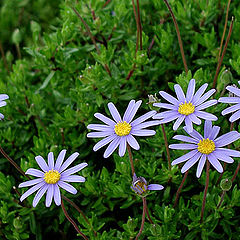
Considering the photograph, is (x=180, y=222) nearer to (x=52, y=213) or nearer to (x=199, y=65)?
(x=52, y=213)

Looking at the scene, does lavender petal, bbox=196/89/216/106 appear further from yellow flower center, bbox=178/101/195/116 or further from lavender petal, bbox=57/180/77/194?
lavender petal, bbox=57/180/77/194

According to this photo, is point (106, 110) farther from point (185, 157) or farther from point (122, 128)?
point (185, 157)

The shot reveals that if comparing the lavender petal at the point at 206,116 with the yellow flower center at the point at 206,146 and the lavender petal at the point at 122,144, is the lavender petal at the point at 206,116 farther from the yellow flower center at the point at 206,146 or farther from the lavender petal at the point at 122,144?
the lavender petal at the point at 122,144

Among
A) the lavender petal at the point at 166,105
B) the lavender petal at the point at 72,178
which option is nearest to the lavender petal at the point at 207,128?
the lavender petal at the point at 166,105

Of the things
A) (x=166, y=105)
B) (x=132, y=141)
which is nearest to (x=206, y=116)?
(x=166, y=105)

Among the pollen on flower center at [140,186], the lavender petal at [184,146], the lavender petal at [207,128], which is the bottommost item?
the pollen on flower center at [140,186]

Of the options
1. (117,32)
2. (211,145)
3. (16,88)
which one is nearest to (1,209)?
(16,88)
